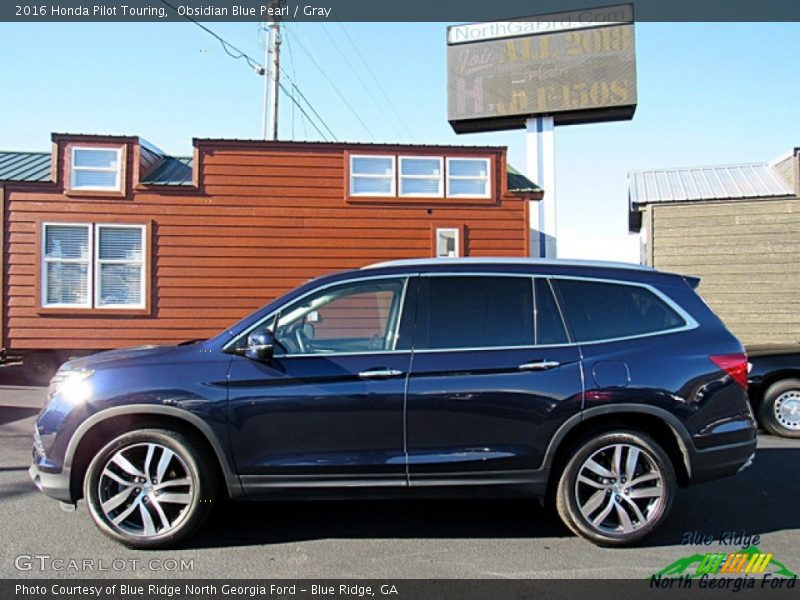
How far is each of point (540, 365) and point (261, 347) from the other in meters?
1.72

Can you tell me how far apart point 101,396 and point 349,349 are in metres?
1.54

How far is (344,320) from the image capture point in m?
4.23

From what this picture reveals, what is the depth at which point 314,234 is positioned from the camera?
12.1 m

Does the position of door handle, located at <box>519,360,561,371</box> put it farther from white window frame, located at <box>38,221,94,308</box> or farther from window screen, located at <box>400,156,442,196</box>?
white window frame, located at <box>38,221,94,308</box>

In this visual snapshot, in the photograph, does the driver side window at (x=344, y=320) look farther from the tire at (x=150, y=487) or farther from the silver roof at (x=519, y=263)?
the tire at (x=150, y=487)

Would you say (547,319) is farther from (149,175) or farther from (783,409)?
(149,175)

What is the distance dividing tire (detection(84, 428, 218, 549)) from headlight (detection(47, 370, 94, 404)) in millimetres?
344

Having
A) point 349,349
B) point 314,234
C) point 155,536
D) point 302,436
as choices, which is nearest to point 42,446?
point 155,536

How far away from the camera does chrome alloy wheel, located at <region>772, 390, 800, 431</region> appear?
696 centimetres

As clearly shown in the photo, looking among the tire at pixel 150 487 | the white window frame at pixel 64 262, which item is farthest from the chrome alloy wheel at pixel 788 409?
the white window frame at pixel 64 262

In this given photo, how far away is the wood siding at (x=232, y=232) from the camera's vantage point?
1150cm

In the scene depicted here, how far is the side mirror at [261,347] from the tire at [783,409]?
6.06 m

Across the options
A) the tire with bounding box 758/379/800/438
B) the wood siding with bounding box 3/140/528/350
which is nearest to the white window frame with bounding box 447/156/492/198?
the wood siding with bounding box 3/140/528/350

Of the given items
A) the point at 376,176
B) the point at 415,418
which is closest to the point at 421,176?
the point at 376,176
